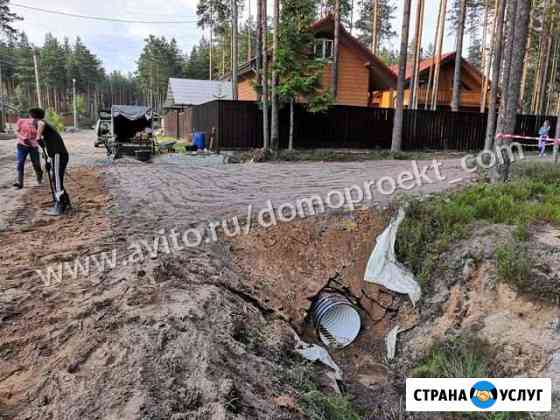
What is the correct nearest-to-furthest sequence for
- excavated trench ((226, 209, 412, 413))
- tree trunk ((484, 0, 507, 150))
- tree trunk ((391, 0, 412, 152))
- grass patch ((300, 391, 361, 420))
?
grass patch ((300, 391, 361, 420))
excavated trench ((226, 209, 412, 413))
tree trunk ((484, 0, 507, 150))
tree trunk ((391, 0, 412, 152))

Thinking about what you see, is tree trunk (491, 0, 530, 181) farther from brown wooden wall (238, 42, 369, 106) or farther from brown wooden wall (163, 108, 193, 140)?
brown wooden wall (163, 108, 193, 140)

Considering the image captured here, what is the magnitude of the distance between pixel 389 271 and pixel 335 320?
928 millimetres

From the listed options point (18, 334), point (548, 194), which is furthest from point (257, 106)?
point (18, 334)

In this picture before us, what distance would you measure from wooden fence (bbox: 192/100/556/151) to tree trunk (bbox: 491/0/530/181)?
959 cm

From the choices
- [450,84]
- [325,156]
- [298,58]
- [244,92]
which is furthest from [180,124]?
[450,84]

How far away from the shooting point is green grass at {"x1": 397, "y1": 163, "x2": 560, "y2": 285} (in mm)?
4832

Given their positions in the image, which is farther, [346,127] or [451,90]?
[451,90]

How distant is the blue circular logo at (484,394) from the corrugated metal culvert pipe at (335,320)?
62.0 inches

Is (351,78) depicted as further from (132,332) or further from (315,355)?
(132,332)

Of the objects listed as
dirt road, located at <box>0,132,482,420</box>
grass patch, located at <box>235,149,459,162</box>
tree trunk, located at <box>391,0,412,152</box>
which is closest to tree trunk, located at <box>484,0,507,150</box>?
grass patch, located at <box>235,149,459,162</box>

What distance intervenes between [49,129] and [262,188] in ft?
13.3

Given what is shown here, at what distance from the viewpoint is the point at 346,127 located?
16.5 meters

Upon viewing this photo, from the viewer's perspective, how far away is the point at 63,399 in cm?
225

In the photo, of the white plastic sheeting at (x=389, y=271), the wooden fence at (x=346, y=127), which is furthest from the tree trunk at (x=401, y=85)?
the white plastic sheeting at (x=389, y=271)
